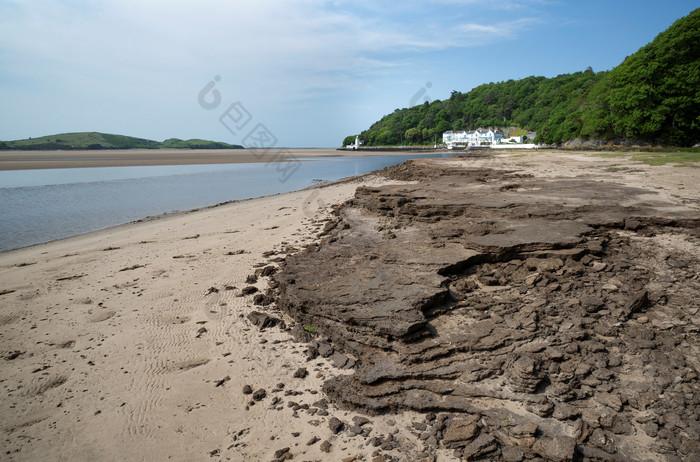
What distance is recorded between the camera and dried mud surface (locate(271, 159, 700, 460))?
113 inches

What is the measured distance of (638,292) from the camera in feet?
14.8

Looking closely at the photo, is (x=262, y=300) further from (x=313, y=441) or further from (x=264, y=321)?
(x=313, y=441)

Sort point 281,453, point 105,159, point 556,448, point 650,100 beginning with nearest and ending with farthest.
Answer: point 556,448
point 281,453
point 650,100
point 105,159

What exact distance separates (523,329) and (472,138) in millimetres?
104341

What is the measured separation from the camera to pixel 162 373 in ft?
13.4

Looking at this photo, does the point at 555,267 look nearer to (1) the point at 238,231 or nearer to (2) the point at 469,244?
(2) the point at 469,244

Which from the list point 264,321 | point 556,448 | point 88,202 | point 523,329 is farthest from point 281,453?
point 88,202

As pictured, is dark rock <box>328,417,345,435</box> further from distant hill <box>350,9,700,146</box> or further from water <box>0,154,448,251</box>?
distant hill <box>350,9,700,146</box>

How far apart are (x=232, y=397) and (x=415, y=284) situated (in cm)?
259

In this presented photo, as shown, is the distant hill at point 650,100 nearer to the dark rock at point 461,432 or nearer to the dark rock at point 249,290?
the dark rock at point 249,290

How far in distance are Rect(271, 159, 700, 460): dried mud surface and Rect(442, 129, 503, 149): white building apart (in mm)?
85979

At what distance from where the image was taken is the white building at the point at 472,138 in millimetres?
91544

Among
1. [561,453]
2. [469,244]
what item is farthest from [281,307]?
[561,453]

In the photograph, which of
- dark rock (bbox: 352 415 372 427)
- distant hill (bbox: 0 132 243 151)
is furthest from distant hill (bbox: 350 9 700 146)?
distant hill (bbox: 0 132 243 151)
